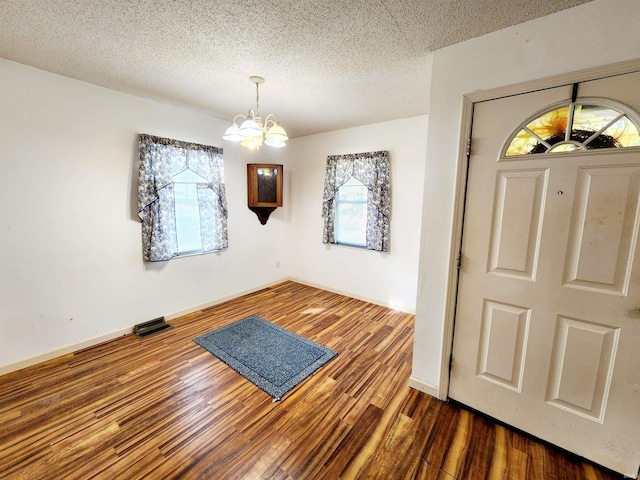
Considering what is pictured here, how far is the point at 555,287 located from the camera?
1.52m

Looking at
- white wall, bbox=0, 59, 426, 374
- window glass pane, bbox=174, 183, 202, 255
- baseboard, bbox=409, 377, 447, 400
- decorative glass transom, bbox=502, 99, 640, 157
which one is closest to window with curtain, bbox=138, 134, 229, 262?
window glass pane, bbox=174, 183, 202, 255

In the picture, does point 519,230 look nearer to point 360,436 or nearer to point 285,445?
point 360,436

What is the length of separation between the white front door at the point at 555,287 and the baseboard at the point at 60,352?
132 inches

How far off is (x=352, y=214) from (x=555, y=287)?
9.01 feet

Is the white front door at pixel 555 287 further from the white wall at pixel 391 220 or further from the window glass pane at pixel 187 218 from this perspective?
the window glass pane at pixel 187 218

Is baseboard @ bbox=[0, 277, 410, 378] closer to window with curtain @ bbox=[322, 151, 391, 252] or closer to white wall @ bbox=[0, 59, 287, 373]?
white wall @ bbox=[0, 59, 287, 373]

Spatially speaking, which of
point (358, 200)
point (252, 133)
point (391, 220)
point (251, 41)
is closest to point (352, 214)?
point (358, 200)

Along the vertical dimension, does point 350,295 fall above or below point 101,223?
below

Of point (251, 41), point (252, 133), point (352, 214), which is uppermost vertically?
point (251, 41)

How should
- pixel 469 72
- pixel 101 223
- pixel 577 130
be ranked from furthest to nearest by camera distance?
pixel 101 223, pixel 469 72, pixel 577 130

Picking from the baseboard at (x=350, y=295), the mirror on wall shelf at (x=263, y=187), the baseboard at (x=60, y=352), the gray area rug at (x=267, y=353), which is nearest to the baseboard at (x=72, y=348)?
the baseboard at (x=60, y=352)

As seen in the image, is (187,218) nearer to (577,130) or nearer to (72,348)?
(72,348)

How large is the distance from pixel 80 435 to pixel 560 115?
3.47 meters

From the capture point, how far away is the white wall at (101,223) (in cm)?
220
